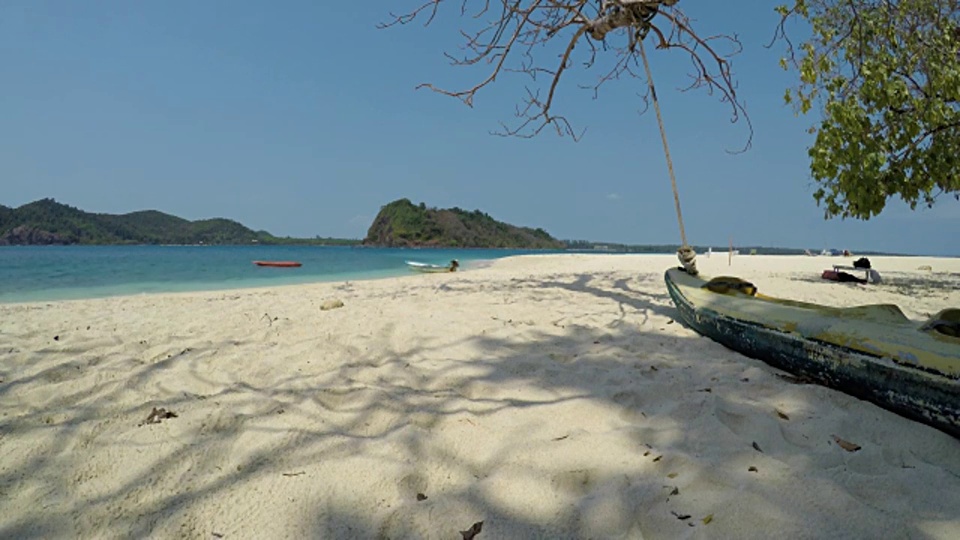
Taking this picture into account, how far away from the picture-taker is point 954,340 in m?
1.82

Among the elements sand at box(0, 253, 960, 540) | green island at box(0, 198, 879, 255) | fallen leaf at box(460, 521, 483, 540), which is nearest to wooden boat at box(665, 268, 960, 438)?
sand at box(0, 253, 960, 540)

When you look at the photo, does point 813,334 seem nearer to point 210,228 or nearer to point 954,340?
point 954,340

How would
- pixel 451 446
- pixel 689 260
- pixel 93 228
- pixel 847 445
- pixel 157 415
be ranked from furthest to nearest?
1. pixel 93 228
2. pixel 689 260
3. pixel 157 415
4. pixel 451 446
5. pixel 847 445

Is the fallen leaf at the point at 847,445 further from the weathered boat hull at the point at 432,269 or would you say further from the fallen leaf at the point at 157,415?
the weathered boat hull at the point at 432,269

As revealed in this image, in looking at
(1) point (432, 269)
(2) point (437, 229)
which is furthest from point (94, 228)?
(1) point (432, 269)

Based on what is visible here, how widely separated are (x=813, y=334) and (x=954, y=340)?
553 mm

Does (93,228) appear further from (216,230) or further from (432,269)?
(432,269)

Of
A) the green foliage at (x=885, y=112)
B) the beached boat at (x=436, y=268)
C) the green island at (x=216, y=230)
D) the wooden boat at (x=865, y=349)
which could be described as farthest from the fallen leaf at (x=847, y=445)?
the green island at (x=216, y=230)

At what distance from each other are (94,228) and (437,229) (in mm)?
54963

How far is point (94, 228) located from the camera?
71.7 metres

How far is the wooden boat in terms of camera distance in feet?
5.79

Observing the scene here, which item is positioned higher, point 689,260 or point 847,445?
point 689,260

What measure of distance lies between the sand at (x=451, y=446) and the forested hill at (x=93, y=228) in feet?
290

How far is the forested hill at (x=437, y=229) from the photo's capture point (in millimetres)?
87438
